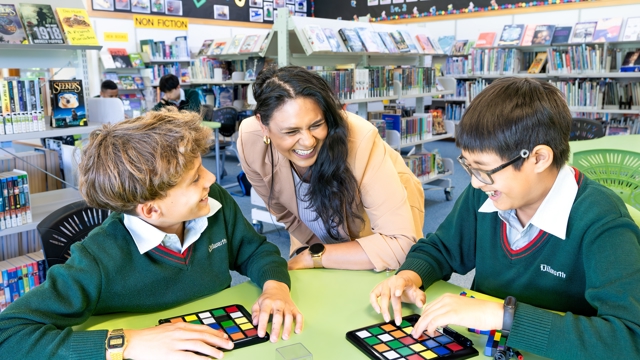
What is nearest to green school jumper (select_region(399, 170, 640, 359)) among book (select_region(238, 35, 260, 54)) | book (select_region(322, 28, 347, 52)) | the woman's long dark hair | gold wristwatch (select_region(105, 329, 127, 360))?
the woman's long dark hair

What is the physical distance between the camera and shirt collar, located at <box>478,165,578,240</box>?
1109 millimetres

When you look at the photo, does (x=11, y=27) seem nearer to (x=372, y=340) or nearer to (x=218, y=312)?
→ (x=218, y=312)

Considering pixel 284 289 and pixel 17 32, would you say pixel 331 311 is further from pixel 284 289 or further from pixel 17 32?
pixel 17 32

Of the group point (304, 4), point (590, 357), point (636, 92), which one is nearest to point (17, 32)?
point (590, 357)

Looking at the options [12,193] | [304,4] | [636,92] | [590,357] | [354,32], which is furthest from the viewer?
[304,4]

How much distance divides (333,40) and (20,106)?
229 centimetres

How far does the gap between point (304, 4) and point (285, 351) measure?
1030 centimetres

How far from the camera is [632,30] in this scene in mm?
6070

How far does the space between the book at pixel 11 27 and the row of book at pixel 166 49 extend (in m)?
5.50

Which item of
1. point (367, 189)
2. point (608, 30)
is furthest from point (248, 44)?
point (367, 189)

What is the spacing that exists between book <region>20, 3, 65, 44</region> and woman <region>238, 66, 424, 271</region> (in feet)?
5.20

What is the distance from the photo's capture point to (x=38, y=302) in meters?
1.02

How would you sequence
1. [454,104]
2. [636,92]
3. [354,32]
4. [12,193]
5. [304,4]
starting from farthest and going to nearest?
[304,4]
[454,104]
[636,92]
[354,32]
[12,193]

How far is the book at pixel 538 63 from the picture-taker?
691 centimetres
